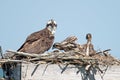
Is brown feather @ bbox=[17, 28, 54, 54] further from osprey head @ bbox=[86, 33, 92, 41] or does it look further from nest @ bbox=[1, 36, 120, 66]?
osprey head @ bbox=[86, 33, 92, 41]

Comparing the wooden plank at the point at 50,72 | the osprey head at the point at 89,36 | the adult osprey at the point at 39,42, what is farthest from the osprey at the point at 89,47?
the adult osprey at the point at 39,42

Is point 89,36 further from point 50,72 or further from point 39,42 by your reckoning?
point 50,72

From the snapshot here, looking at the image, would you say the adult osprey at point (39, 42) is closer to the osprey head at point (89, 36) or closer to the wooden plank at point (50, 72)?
the osprey head at point (89, 36)

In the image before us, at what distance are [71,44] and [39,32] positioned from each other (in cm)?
101

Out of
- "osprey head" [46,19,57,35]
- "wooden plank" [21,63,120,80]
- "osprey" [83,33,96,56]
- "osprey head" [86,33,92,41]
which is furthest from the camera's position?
"osprey head" [46,19,57,35]

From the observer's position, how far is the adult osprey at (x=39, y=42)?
848 centimetres

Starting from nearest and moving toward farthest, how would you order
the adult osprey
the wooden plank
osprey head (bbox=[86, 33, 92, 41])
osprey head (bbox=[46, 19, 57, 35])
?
the wooden plank < the adult osprey < osprey head (bbox=[86, 33, 92, 41]) < osprey head (bbox=[46, 19, 57, 35])

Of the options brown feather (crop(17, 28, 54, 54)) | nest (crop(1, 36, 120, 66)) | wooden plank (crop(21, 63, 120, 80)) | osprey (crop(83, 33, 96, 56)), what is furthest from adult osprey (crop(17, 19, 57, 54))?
wooden plank (crop(21, 63, 120, 80))

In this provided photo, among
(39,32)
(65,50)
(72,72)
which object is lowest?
(72,72)

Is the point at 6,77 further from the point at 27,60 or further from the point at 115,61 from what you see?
the point at 115,61

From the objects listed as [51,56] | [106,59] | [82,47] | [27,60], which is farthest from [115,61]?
[27,60]

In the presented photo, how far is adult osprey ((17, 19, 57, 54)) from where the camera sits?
334 inches

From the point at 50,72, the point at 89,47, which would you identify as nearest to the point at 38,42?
the point at 89,47

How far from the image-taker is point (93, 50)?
28.1 feet
